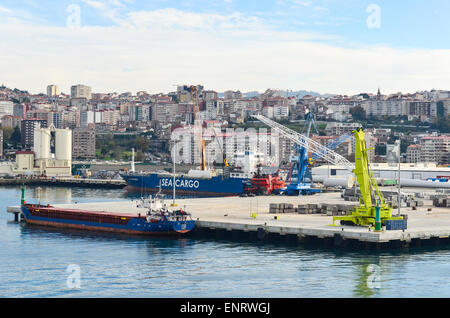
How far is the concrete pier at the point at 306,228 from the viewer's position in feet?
139

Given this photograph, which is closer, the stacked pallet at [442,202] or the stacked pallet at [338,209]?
the stacked pallet at [338,209]

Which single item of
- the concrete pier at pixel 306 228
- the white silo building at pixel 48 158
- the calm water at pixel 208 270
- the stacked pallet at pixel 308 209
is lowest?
the calm water at pixel 208 270

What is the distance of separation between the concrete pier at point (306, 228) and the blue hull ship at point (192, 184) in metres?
32.9

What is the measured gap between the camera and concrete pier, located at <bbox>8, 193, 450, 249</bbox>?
139 ft

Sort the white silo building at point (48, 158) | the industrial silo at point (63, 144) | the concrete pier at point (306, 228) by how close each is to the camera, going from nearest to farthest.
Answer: the concrete pier at point (306, 228) < the white silo building at point (48, 158) < the industrial silo at point (63, 144)

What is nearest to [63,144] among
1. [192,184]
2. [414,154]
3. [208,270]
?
[192,184]

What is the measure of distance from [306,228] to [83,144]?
145 metres

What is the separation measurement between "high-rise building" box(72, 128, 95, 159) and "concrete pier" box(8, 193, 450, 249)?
4910 inches

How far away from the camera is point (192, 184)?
9825 centimetres

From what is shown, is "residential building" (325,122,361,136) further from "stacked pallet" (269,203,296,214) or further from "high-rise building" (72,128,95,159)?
"stacked pallet" (269,203,296,214)

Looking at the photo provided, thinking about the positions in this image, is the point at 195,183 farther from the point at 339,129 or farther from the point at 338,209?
the point at 339,129

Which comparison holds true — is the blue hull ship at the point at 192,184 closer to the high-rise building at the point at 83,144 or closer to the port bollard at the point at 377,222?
the port bollard at the point at 377,222

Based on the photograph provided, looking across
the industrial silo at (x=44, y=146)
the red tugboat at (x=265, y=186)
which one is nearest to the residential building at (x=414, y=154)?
the industrial silo at (x=44, y=146)
